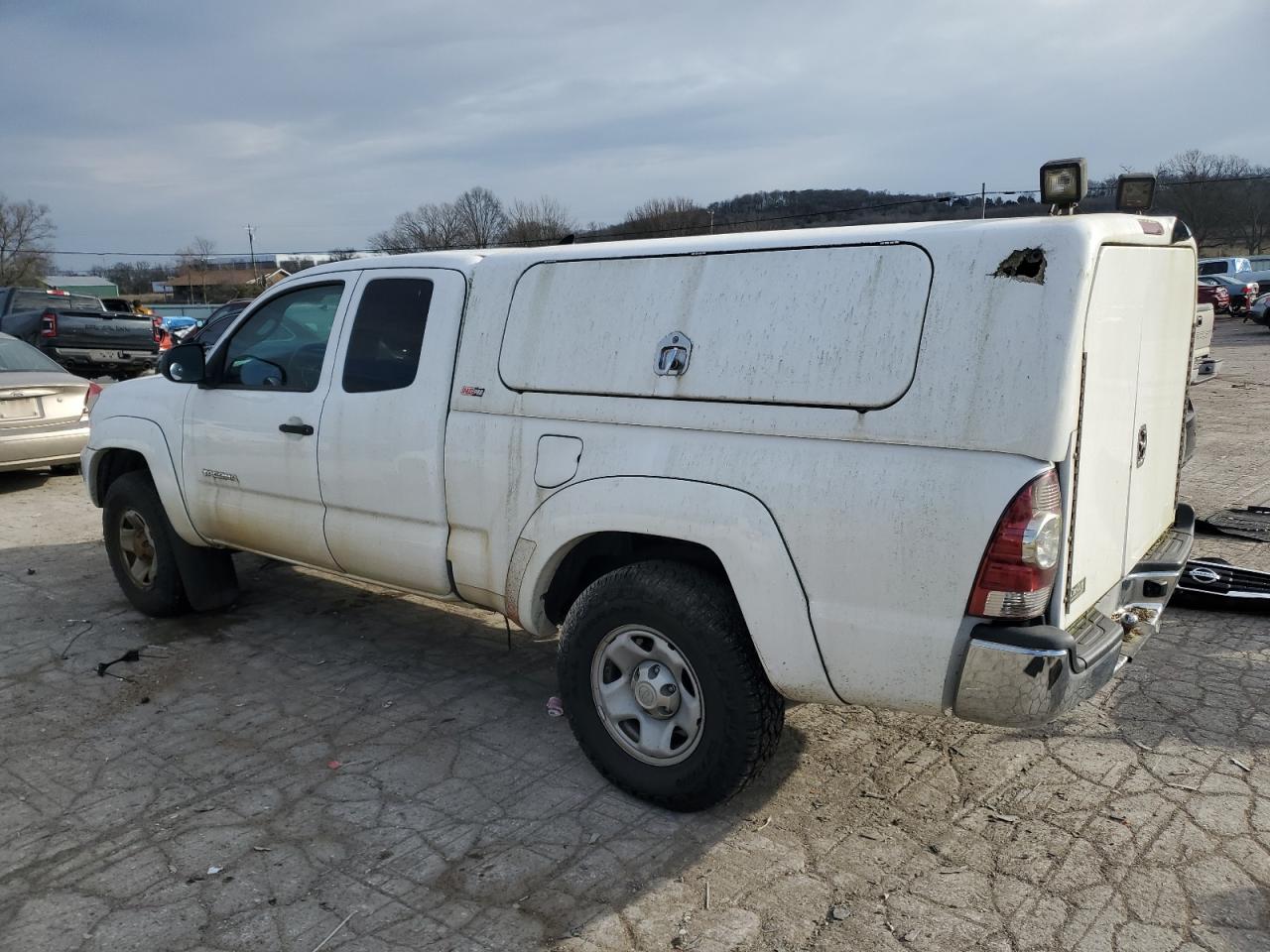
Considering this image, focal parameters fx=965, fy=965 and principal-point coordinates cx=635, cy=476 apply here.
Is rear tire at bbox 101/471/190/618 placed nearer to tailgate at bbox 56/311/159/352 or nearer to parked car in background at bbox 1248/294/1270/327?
tailgate at bbox 56/311/159/352

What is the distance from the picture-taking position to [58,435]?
31.1 ft

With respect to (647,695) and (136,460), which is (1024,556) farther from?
(136,460)

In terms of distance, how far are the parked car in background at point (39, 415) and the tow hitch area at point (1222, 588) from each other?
9027mm

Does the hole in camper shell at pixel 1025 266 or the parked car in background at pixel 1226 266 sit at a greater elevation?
the hole in camper shell at pixel 1025 266

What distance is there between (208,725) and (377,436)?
5.06 ft

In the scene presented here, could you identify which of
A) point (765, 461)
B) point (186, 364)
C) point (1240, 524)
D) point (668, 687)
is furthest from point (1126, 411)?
point (1240, 524)

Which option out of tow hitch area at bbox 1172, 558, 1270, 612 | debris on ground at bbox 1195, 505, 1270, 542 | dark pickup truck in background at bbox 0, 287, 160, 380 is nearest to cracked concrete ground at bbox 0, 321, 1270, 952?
tow hitch area at bbox 1172, 558, 1270, 612

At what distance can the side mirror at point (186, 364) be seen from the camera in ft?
16.9

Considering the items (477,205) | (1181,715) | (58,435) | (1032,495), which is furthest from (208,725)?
(477,205)

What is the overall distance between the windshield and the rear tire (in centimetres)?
508

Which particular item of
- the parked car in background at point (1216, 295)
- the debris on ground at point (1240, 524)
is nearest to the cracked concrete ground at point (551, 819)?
the debris on ground at point (1240, 524)

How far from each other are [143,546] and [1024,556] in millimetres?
5151

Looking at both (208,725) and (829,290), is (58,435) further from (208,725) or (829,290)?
(829,290)

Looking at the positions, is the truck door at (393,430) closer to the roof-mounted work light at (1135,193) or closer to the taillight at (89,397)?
the roof-mounted work light at (1135,193)
